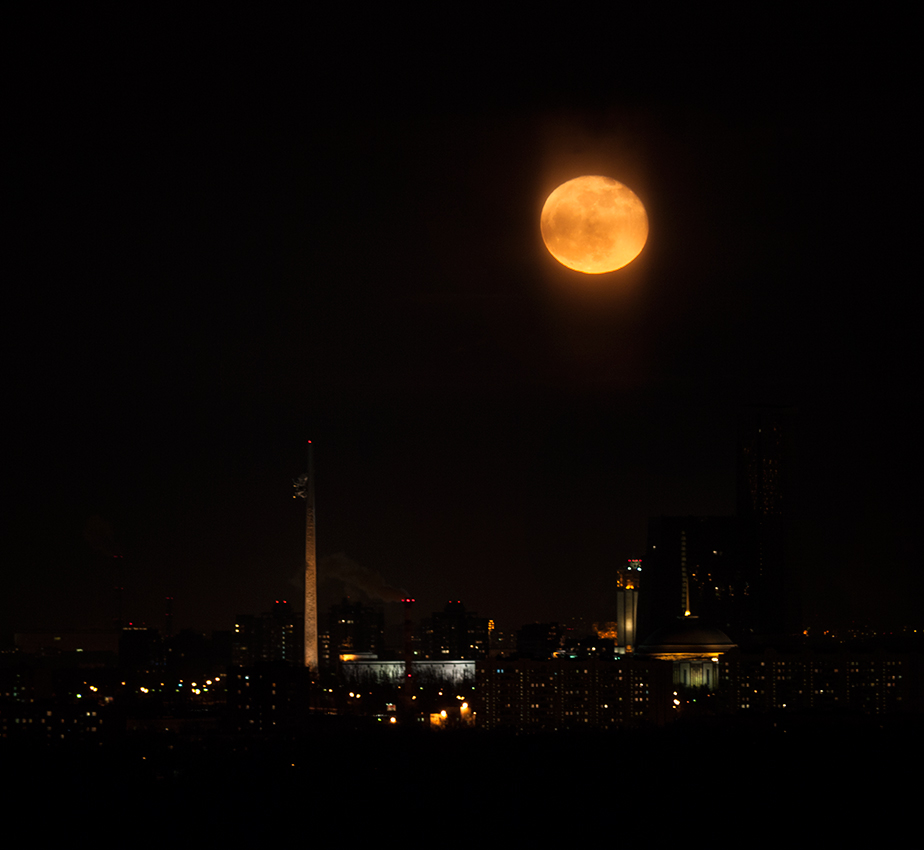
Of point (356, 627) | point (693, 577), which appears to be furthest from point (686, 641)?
point (356, 627)

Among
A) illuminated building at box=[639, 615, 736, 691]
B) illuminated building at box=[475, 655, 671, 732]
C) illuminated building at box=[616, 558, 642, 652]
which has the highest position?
illuminated building at box=[616, 558, 642, 652]

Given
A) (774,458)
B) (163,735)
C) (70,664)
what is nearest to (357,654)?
(70,664)

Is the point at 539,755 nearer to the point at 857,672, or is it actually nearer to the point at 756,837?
the point at 756,837

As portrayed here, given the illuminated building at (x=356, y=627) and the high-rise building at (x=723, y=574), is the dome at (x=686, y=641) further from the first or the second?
the illuminated building at (x=356, y=627)

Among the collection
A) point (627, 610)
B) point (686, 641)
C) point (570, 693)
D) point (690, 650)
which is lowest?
point (570, 693)

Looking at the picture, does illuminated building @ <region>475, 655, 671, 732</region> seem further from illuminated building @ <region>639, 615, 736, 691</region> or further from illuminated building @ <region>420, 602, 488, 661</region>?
illuminated building @ <region>420, 602, 488, 661</region>

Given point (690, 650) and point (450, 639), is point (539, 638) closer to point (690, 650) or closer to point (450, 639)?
point (450, 639)

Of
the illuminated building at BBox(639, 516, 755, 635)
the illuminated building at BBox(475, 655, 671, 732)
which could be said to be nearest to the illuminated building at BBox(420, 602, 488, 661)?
the illuminated building at BBox(639, 516, 755, 635)

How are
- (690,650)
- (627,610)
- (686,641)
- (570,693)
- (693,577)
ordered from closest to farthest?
(570,693) → (690,650) → (686,641) → (693,577) → (627,610)

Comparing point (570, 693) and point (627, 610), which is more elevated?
point (627, 610)
